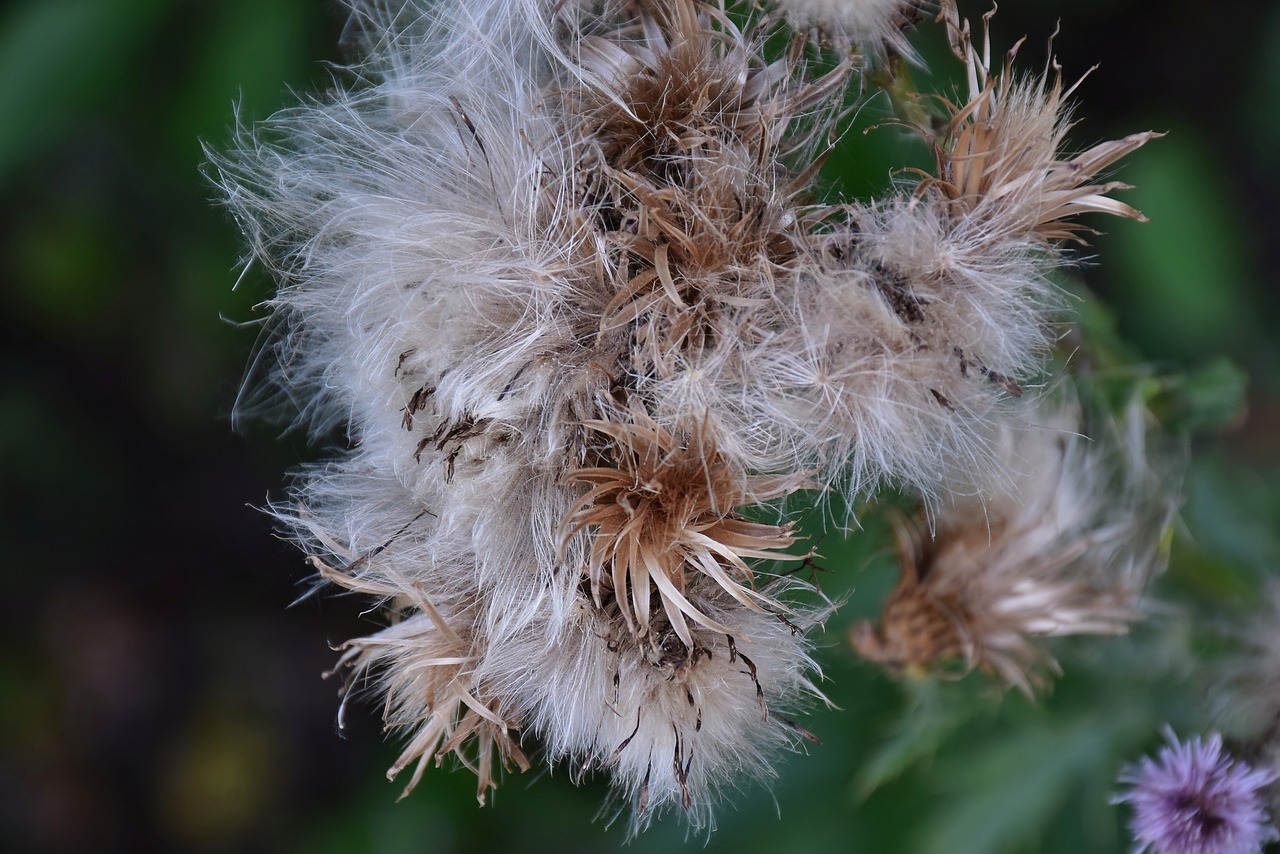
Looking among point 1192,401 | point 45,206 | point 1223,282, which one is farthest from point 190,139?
point 1223,282

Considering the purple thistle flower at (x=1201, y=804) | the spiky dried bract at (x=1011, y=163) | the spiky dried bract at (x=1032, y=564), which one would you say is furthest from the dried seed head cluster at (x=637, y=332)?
the purple thistle flower at (x=1201, y=804)

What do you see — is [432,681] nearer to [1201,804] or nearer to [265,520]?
[1201,804]

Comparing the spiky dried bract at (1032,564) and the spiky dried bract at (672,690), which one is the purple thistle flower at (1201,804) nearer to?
the spiky dried bract at (1032,564)

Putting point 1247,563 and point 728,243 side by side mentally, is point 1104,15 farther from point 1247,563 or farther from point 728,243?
point 728,243

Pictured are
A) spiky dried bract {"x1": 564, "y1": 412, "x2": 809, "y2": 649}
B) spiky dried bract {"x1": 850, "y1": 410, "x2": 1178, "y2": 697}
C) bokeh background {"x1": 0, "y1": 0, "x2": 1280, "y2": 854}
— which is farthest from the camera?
bokeh background {"x1": 0, "y1": 0, "x2": 1280, "y2": 854}

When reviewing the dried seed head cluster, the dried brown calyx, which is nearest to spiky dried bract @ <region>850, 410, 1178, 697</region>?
the dried seed head cluster

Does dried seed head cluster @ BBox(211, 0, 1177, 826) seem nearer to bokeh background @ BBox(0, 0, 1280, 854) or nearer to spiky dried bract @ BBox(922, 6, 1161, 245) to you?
spiky dried bract @ BBox(922, 6, 1161, 245)
